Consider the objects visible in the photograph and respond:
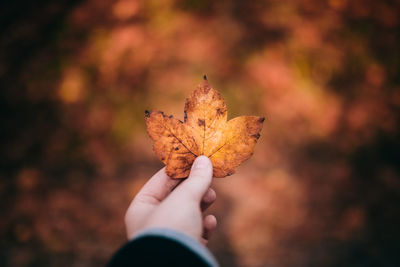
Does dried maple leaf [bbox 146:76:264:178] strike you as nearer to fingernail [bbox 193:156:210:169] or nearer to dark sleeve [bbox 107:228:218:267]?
fingernail [bbox 193:156:210:169]

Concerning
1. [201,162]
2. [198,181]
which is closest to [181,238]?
[198,181]

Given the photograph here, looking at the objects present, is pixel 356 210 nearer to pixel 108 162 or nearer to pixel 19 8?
pixel 108 162

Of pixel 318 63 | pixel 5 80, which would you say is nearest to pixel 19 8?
pixel 5 80

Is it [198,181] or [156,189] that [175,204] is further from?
Answer: [156,189]

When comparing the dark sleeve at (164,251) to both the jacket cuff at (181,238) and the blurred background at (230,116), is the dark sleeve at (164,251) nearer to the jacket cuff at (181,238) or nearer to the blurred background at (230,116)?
the jacket cuff at (181,238)

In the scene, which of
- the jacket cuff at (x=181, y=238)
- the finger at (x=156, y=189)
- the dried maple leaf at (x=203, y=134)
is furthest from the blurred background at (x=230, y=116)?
the jacket cuff at (x=181, y=238)

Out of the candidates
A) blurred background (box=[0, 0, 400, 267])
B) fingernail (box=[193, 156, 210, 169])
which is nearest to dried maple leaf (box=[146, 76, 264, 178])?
fingernail (box=[193, 156, 210, 169])
